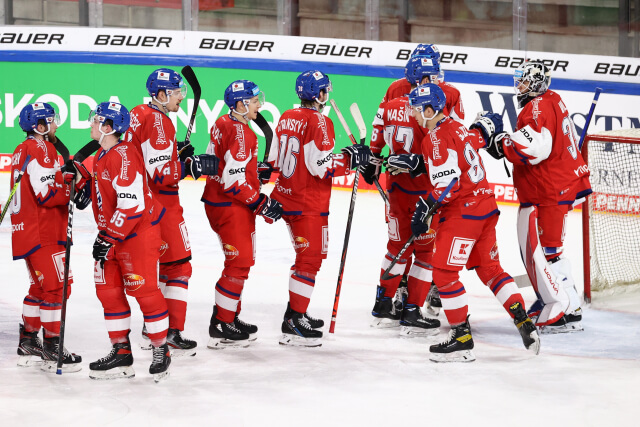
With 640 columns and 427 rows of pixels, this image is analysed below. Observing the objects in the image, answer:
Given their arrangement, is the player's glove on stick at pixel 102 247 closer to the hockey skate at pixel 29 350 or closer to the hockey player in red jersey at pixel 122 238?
the hockey player in red jersey at pixel 122 238

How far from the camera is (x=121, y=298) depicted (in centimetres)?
498

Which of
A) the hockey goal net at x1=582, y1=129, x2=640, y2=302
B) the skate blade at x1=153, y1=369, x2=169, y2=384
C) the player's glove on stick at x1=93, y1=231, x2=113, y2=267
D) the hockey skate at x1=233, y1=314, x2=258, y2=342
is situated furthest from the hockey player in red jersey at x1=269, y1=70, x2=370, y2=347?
the hockey goal net at x1=582, y1=129, x2=640, y2=302

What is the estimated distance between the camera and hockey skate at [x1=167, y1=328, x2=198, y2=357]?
221 inches

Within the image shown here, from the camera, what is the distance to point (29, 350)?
5.43 metres

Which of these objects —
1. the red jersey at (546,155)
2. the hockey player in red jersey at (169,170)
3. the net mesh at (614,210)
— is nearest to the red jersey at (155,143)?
the hockey player in red jersey at (169,170)

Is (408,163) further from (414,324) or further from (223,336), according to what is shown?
(223,336)

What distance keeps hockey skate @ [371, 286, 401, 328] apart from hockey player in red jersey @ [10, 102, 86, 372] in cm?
206

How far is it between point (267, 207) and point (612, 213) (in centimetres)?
383

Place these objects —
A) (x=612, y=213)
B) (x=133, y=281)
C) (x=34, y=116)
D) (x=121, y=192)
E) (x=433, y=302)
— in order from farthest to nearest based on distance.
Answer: (x=612, y=213) < (x=433, y=302) < (x=34, y=116) < (x=133, y=281) < (x=121, y=192)

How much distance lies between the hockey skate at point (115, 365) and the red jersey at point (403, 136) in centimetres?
220

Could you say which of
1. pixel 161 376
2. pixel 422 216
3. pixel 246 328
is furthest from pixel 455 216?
Result: pixel 161 376

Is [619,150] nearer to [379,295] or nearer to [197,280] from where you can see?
[379,295]

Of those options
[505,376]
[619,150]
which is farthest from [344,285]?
[619,150]

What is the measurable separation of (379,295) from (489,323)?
80 cm
